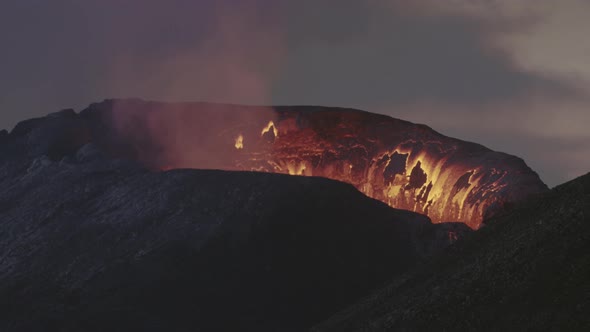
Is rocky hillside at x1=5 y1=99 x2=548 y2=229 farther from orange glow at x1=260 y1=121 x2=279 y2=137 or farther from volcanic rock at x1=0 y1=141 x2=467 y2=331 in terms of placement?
volcanic rock at x1=0 y1=141 x2=467 y2=331

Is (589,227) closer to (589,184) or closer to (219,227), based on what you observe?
(589,184)

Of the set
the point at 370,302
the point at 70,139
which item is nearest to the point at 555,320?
the point at 370,302

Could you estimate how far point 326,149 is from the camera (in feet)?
363

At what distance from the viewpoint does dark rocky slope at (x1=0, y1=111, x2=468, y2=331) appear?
Result: 74062 mm

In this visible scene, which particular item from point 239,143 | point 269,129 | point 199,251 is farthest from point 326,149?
point 199,251

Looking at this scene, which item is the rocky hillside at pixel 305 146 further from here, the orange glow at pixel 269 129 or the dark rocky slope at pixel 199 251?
the dark rocky slope at pixel 199 251

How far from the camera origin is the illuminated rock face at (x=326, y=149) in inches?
Answer: 3787

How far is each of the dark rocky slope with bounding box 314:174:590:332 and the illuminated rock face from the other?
3720 centimetres

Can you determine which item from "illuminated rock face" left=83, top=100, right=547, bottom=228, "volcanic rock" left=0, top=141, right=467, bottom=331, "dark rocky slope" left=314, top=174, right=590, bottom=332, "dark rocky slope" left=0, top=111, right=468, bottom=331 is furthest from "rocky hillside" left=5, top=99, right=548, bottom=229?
"dark rocky slope" left=314, top=174, right=590, bottom=332

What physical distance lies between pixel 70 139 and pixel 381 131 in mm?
39798

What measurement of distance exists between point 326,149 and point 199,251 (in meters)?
34.1

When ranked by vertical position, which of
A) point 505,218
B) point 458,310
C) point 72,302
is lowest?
point 72,302

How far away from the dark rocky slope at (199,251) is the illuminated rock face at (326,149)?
35.6 ft

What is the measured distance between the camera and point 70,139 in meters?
115
